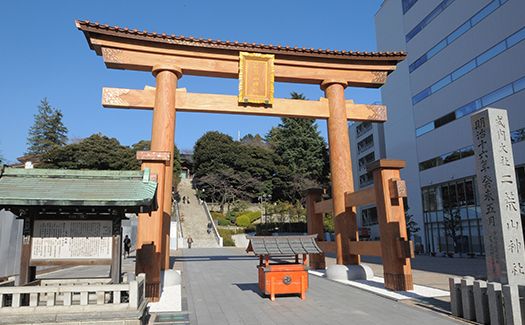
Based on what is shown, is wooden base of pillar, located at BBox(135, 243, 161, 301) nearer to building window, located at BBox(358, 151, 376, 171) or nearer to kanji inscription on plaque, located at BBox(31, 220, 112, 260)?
kanji inscription on plaque, located at BBox(31, 220, 112, 260)

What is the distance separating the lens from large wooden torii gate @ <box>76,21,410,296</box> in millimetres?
12789

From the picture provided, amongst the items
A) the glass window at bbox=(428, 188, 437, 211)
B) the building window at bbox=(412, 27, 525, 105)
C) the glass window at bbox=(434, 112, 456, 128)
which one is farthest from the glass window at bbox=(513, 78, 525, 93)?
the glass window at bbox=(428, 188, 437, 211)

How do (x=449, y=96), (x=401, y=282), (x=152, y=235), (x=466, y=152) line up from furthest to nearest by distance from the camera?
(x=449, y=96) → (x=466, y=152) → (x=401, y=282) → (x=152, y=235)

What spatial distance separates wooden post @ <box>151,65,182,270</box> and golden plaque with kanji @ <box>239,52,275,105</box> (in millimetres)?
2395

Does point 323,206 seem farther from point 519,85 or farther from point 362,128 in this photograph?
point 362,128

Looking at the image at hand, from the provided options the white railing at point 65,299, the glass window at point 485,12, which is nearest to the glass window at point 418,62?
the glass window at point 485,12

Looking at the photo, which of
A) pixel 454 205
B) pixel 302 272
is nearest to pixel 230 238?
pixel 454 205

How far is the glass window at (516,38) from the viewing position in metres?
21.3

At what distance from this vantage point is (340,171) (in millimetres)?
14320

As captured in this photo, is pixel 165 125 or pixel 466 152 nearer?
pixel 165 125

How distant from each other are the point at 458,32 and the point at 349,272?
2182 cm

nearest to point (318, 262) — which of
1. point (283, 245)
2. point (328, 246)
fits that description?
point (328, 246)

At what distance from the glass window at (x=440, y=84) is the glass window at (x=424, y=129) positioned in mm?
2638

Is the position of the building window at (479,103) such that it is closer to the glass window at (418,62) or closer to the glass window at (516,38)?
the glass window at (516,38)
